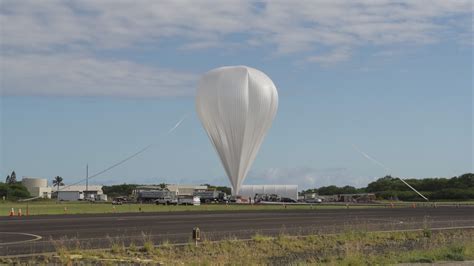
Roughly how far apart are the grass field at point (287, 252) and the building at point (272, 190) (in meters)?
107

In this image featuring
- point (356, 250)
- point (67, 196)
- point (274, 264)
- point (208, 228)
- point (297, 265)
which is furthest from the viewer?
point (67, 196)

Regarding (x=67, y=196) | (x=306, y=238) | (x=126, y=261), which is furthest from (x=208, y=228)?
(x=67, y=196)

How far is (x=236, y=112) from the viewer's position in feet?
285

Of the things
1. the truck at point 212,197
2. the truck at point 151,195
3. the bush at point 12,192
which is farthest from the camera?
the bush at point 12,192

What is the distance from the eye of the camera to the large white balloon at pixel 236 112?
86.9 m

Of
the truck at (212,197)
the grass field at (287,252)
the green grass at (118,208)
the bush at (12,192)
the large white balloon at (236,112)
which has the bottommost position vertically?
the grass field at (287,252)

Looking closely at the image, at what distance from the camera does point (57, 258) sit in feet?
65.3

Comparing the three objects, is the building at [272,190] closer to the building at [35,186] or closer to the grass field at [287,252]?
the building at [35,186]

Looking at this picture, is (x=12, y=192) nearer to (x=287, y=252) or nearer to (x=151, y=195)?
(x=151, y=195)

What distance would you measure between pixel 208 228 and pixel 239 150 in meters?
53.2

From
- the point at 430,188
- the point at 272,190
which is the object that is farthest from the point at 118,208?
the point at 430,188

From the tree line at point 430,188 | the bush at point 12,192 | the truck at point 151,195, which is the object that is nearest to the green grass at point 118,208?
the truck at point 151,195

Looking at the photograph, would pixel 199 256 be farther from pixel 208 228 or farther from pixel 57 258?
pixel 208 228

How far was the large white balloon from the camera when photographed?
8694 centimetres
